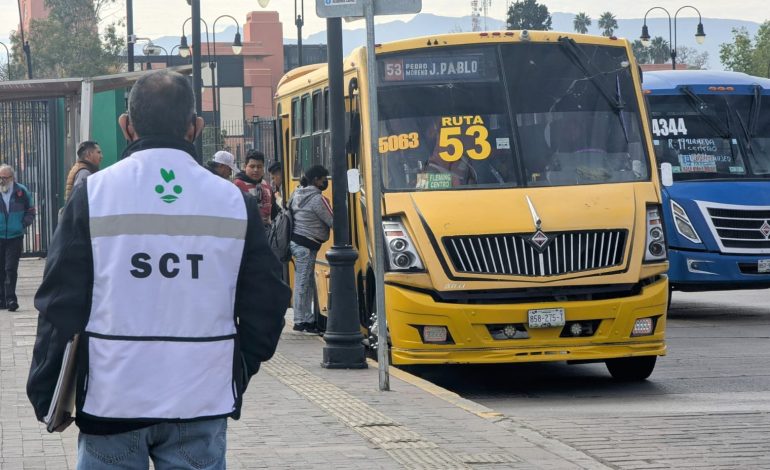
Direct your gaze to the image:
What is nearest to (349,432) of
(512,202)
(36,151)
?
(512,202)

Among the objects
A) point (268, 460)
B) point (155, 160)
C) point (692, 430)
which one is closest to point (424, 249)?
point (692, 430)

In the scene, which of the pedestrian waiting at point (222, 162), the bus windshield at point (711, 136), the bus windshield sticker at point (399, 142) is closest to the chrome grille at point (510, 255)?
the bus windshield sticker at point (399, 142)

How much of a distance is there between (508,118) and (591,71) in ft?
2.76

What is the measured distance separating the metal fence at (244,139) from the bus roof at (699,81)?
15.3 ft

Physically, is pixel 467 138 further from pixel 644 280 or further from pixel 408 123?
pixel 644 280

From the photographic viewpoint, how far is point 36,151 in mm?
23812

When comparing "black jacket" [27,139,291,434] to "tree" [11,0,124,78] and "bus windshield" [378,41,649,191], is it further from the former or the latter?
"tree" [11,0,124,78]

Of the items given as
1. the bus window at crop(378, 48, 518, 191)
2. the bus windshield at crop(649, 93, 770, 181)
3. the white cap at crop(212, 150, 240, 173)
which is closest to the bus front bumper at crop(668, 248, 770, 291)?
the bus windshield at crop(649, 93, 770, 181)

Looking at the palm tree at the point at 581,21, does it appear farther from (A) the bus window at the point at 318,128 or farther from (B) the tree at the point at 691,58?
(A) the bus window at the point at 318,128

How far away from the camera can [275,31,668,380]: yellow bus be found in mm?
11031

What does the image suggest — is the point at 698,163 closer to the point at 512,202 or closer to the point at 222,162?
the point at 222,162

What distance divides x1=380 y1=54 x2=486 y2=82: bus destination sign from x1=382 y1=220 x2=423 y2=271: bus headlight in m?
1.40

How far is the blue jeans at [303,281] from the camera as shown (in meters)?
14.7

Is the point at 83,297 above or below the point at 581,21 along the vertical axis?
below
